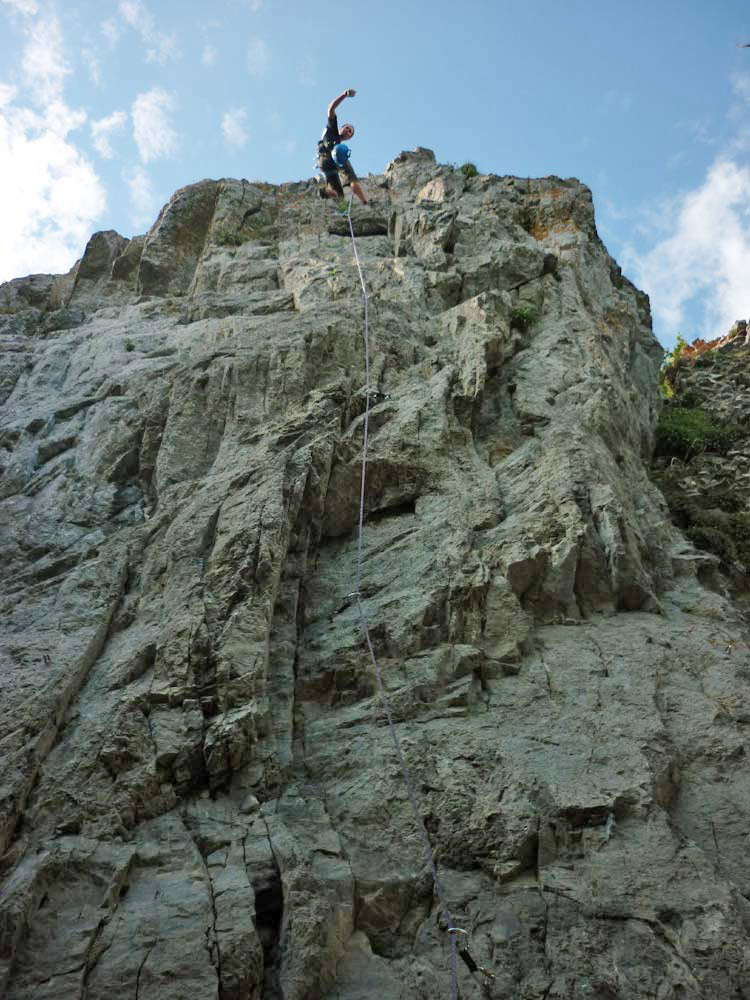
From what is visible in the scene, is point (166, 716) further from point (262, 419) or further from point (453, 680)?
point (262, 419)

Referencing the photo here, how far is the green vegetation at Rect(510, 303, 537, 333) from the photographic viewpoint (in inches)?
536

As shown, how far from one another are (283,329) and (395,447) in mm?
3781

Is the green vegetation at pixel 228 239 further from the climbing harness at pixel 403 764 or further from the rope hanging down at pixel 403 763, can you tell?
the rope hanging down at pixel 403 763

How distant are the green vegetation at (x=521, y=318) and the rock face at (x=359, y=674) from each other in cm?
7

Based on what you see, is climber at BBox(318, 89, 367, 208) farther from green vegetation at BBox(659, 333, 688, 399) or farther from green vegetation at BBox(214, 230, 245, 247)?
green vegetation at BBox(659, 333, 688, 399)

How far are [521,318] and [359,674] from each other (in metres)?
7.96

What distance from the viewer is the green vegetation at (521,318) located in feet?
44.7

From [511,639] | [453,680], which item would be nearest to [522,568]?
[511,639]

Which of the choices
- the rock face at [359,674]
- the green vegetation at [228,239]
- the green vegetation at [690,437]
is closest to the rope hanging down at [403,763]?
the rock face at [359,674]

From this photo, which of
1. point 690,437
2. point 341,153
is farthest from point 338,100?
point 690,437

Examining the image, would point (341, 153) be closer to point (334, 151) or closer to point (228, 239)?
point (334, 151)

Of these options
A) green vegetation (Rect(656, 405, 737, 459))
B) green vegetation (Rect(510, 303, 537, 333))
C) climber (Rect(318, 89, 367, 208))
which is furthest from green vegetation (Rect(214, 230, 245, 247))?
green vegetation (Rect(656, 405, 737, 459))

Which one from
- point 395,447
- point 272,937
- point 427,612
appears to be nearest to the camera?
point 272,937

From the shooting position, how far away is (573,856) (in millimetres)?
6332
